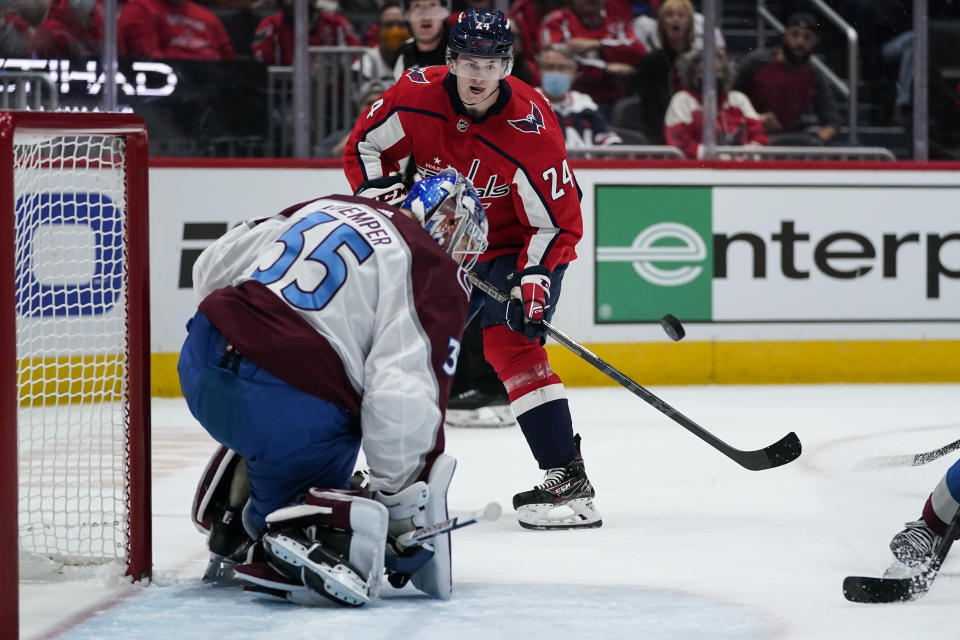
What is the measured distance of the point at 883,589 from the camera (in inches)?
95.5

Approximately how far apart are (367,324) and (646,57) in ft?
12.9

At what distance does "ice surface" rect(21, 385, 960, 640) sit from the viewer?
7.41ft

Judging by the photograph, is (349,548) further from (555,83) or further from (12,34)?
(555,83)

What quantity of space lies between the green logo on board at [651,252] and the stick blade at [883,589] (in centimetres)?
333

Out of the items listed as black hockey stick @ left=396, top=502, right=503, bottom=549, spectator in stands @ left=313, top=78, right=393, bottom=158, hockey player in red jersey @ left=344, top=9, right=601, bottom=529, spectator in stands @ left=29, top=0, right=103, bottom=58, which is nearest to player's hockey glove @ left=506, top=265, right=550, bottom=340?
hockey player in red jersey @ left=344, top=9, right=601, bottom=529

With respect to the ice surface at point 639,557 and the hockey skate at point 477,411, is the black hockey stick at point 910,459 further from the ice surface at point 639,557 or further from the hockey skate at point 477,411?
the hockey skate at point 477,411

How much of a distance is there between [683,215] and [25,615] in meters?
3.96

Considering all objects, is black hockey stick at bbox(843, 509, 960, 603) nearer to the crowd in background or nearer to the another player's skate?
the another player's skate

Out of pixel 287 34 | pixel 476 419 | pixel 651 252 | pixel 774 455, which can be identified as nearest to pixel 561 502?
pixel 774 455

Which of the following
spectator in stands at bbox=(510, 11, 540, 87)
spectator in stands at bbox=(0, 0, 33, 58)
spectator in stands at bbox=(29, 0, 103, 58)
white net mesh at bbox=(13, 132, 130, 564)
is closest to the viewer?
white net mesh at bbox=(13, 132, 130, 564)

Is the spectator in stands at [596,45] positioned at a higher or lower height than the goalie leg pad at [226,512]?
higher

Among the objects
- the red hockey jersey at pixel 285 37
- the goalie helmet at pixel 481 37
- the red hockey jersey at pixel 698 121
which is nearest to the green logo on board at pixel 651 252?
the red hockey jersey at pixel 698 121

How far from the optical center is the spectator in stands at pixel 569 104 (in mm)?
5871

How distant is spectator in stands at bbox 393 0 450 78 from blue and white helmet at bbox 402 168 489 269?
2794mm
